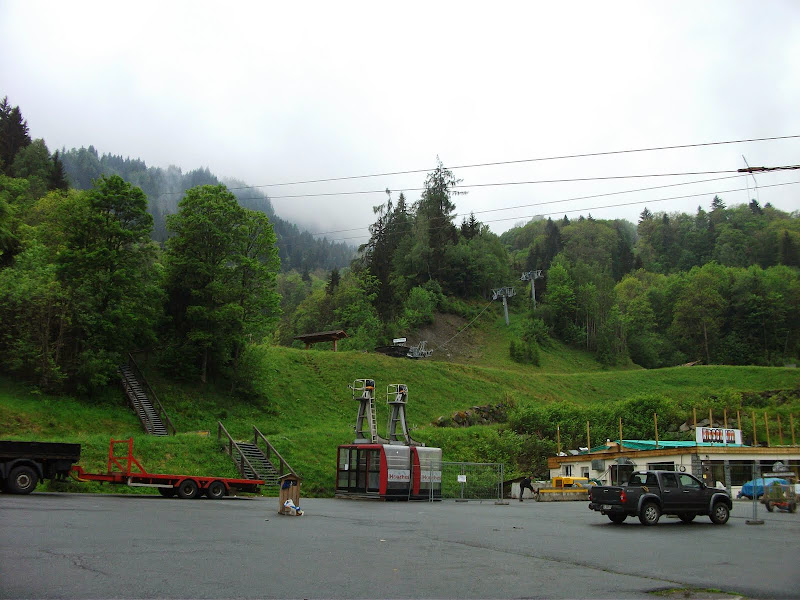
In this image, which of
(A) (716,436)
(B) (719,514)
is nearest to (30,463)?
(B) (719,514)

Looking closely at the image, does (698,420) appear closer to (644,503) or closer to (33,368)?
(644,503)

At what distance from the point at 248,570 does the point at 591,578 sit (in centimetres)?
475

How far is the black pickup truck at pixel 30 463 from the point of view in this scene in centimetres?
1884

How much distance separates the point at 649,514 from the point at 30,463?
18.1 meters

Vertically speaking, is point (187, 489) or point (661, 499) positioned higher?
point (661, 499)

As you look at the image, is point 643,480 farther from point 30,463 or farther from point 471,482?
point 30,463

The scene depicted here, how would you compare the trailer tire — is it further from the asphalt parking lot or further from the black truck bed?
the asphalt parking lot

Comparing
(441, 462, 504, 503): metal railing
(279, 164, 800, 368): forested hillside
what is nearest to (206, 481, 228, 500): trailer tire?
(441, 462, 504, 503): metal railing

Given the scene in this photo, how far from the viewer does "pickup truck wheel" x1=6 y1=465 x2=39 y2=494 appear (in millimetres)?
18922

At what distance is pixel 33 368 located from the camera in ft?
111

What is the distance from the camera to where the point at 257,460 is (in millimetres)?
29172

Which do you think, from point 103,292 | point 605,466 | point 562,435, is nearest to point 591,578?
point 605,466

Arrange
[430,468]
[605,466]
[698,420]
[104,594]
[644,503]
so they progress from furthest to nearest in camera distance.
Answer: [698,420]
[605,466]
[430,468]
[644,503]
[104,594]

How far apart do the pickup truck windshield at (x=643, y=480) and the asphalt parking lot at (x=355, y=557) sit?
135cm
